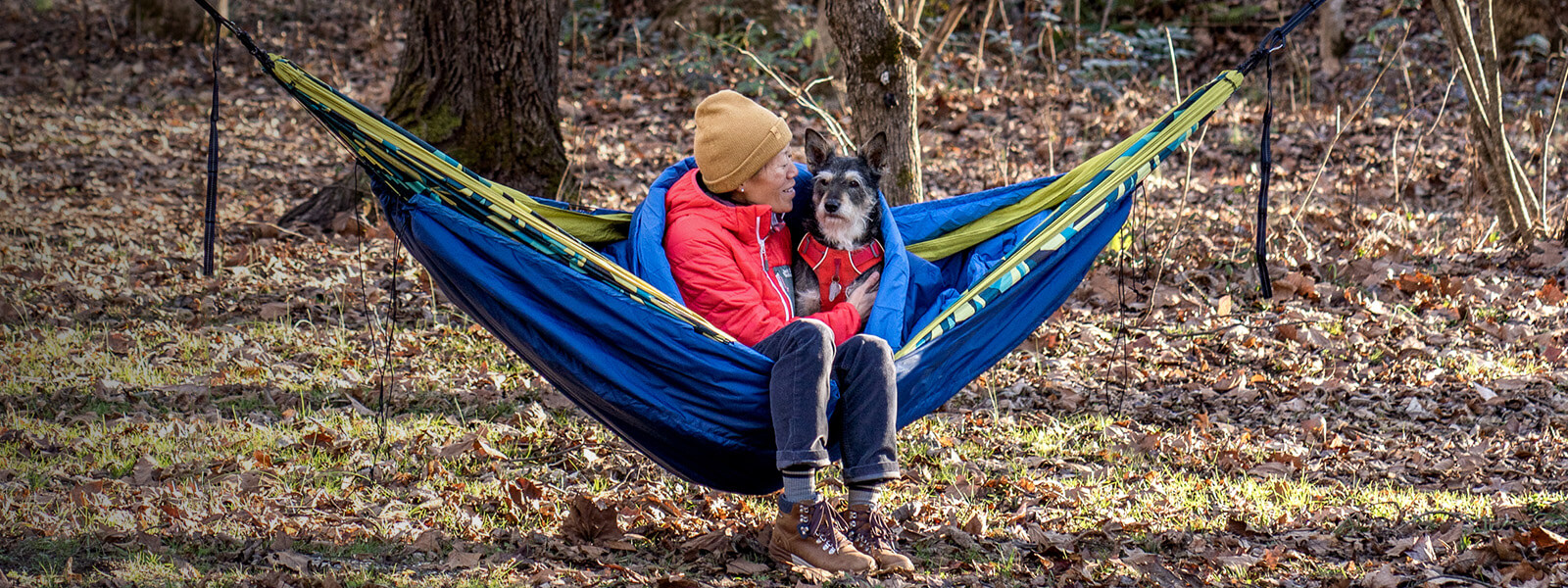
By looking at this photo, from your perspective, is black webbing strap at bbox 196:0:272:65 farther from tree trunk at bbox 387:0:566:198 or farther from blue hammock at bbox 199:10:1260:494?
tree trunk at bbox 387:0:566:198

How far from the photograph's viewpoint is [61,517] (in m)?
3.04

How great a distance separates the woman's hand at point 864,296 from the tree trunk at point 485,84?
119 inches

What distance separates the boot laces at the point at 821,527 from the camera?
111 inches

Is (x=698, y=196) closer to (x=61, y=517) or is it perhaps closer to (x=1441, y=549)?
(x=61, y=517)


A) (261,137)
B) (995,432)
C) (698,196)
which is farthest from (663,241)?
(261,137)

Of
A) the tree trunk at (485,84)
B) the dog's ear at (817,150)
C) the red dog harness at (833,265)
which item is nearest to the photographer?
the red dog harness at (833,265)

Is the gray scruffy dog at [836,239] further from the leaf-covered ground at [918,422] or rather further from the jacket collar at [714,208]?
the leaf-covered ground at [918,422]

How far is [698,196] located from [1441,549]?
6.83 feet

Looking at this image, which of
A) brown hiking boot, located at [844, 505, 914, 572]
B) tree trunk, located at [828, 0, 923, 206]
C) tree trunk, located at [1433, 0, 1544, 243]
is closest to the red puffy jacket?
brown hiking boot, located at [844, 505, 914, 572]

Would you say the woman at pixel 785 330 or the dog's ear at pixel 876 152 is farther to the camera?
the dog's ear at pixel 876 152

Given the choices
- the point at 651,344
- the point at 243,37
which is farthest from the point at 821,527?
the point at 243,37

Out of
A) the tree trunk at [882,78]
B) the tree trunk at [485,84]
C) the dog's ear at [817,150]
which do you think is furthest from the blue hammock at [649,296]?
the tree trunk at [485,84]

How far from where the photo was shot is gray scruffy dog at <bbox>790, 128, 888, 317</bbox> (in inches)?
134

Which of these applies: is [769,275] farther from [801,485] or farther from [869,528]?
[869,528]
